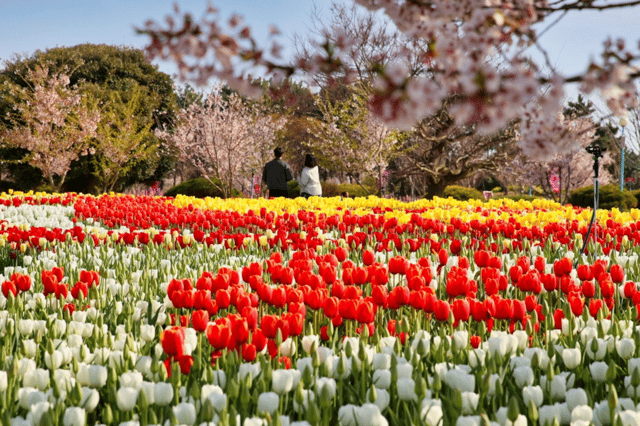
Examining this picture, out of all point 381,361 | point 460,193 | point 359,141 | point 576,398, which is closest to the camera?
point 576,398

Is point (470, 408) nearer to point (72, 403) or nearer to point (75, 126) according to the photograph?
point (72, 403)

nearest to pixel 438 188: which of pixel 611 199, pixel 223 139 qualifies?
pixel 611 199

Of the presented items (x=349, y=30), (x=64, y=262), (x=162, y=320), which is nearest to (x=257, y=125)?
(x=349, y=30)

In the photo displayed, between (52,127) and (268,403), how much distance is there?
24744mm

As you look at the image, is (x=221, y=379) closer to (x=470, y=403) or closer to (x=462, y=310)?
(x=470, y=403)

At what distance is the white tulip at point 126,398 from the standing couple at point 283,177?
10.9 metres

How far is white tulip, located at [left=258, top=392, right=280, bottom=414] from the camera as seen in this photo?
180cm

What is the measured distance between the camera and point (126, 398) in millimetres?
Answer: 1824

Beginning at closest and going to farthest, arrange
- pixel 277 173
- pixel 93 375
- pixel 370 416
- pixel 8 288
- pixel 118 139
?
pixel 370 416, pixel 93 375, pixel 8 288, pixel 277 173, pixel 118 139

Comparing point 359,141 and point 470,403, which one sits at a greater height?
point 359,141

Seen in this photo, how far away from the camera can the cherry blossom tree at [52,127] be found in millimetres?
22109

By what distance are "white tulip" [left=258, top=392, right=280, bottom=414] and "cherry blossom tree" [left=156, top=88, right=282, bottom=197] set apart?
16.9 meters

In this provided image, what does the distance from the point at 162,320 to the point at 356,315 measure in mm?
1019

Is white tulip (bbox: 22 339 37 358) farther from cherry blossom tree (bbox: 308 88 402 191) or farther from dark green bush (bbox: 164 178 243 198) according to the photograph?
dark green bush (bbox: 164 178 243 198)
